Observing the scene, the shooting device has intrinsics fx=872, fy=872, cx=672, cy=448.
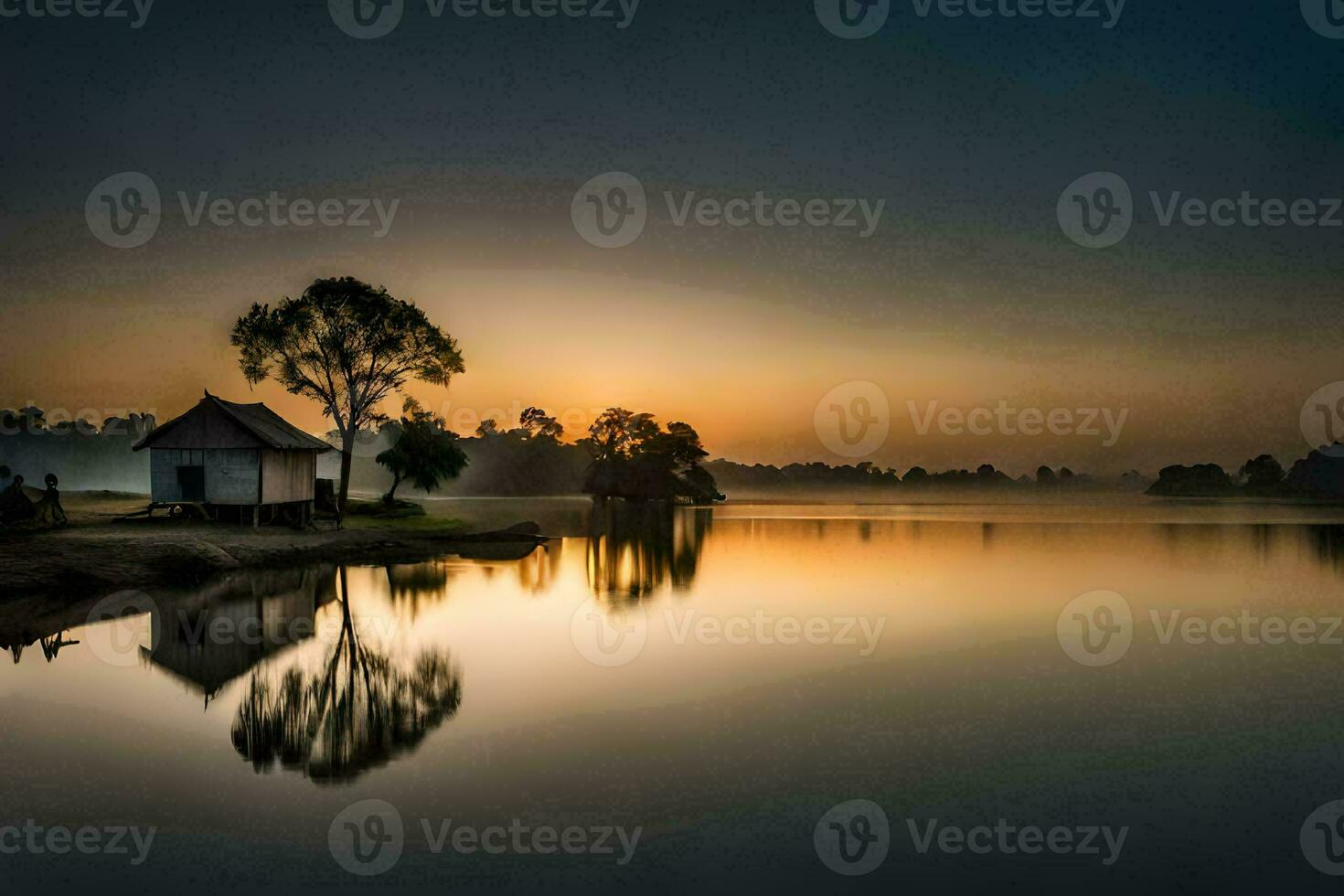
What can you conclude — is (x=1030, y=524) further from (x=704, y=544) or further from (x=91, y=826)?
(x=91, y=826)

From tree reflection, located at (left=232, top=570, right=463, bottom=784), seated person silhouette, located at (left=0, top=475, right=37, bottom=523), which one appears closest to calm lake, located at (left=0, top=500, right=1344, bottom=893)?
tree reflection, located at (left=232, top=570, right=463, bottom=784)

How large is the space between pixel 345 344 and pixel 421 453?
950cm

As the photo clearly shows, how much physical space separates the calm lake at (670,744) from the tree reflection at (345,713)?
0.21 ft

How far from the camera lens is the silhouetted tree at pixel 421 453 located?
176 feet

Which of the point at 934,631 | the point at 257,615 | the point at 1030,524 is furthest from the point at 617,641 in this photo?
the point at 1030,524

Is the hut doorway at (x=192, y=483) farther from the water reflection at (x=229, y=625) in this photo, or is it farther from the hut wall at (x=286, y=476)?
the water reflection at (x=229, y=625)

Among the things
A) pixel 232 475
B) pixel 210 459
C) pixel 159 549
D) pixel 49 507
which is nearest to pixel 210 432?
pixel 210 459

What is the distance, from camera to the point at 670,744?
1059cm

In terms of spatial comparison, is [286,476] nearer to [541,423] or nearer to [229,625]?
[229,625]

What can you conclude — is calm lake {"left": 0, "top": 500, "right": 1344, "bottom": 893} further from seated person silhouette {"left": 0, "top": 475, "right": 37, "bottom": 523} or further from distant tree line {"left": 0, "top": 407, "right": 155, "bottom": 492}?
distant tree line {"left": 0, "top": 407, "right": 155, "bottom": 492}

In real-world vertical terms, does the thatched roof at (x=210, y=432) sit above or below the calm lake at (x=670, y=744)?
above

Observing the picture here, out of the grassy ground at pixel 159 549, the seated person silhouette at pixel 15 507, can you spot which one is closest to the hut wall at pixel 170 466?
the grassy ground at pixel 159 549

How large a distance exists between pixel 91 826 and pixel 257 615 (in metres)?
11.5

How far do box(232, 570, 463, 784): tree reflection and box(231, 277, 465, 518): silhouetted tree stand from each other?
3342 centimetres
